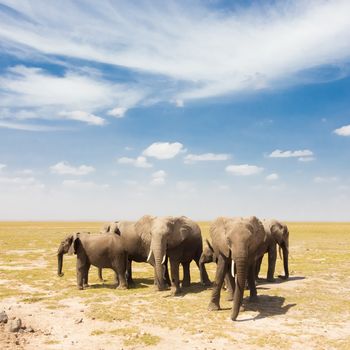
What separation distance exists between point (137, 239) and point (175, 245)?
10.2ft

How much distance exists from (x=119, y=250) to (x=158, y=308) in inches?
200

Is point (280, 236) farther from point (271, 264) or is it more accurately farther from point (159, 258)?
point (159, 258)

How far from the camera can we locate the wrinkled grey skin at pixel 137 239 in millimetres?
21734

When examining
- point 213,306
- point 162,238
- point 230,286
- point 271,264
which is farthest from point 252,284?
point 271,264

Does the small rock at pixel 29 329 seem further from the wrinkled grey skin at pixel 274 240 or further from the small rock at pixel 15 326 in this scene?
the wrinkled grey skin at pixel 274 240

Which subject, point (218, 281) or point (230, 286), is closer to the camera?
point (218, 281)

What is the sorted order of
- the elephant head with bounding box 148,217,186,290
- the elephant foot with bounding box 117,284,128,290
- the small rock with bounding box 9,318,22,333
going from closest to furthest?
Result: the small rock with bounding box 9,318,22,333, the elephant head with bounding box 148,217,186,290, the elephant foot with bounding box 117,284,128,290

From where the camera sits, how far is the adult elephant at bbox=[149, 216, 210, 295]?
63.0ft

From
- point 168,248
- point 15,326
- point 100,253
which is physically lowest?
point 15,326

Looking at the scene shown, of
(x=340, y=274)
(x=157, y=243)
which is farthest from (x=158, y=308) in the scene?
(x=340, y=274)

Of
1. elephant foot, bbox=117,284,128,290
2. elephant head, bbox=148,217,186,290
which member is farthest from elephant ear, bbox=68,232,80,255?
elephant head, bbox=148,217,186,290

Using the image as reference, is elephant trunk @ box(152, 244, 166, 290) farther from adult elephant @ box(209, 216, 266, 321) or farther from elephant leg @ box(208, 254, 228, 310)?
elephant leg @ box(208, 254, 228, 310)

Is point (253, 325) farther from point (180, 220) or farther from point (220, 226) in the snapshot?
point (180, 220)

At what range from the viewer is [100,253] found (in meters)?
21.2
